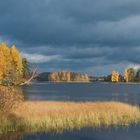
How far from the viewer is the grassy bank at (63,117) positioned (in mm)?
41188

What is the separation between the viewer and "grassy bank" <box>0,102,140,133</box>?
135 feet

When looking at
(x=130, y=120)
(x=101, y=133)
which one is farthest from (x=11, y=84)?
(x=130, y=120)

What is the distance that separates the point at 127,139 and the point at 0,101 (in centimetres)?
1269

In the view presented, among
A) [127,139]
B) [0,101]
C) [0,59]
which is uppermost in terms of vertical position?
[0,59]

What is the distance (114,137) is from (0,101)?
11.5 m

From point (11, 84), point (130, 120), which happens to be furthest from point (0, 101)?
point (130, 120)

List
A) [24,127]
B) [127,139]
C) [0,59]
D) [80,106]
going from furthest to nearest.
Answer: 1. [0,59]
2. [80,106]
3. [24,127]
4. [127,139]

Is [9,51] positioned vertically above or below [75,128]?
above

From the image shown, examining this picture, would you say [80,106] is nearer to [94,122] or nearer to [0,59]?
[94,122]

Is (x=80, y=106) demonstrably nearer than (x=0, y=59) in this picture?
Yes

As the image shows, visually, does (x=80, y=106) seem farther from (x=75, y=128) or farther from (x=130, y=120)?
(x=75, y=128)

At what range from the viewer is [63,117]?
46.2m

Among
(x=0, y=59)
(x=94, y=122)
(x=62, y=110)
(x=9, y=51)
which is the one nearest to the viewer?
(x=94, y=122)

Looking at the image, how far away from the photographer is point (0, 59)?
4439 inches
